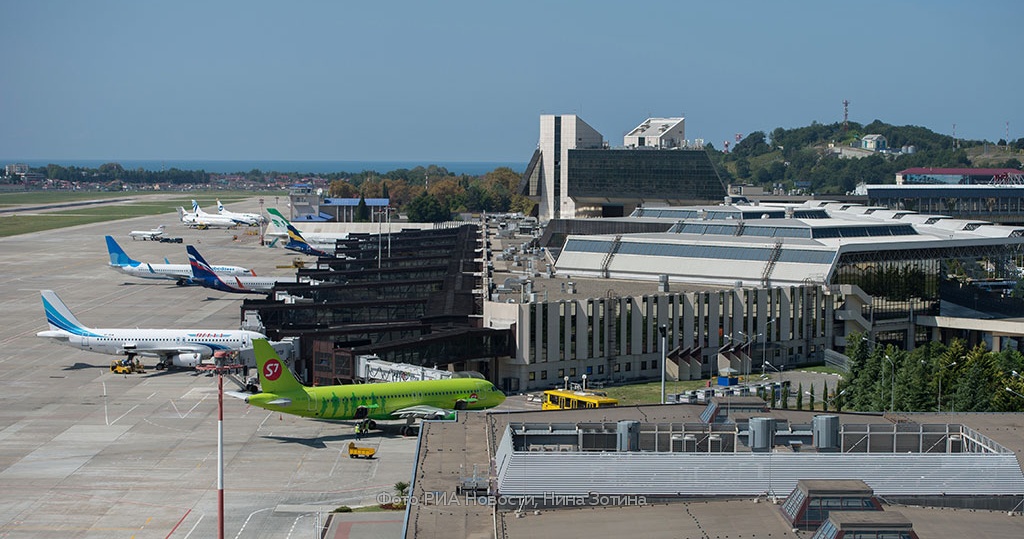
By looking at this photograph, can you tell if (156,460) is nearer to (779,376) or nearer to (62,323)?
(62,323)

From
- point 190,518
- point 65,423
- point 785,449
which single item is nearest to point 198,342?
point 65,423

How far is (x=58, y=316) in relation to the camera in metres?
109

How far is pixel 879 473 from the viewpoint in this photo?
135 ft

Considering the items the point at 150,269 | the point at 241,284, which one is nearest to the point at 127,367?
the point at 241,284

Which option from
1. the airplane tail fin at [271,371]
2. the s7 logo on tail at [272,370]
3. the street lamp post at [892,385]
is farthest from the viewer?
the street lamp post at [892,385]

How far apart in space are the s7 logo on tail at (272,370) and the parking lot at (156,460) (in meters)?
4.49

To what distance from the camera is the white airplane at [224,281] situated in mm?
158000

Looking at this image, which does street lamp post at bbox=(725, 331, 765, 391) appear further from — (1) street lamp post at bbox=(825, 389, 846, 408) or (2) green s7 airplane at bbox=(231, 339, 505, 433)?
(2) green s7 airplane at bbox=(231, 339, 505, 433)

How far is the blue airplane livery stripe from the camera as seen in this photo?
109125 mm

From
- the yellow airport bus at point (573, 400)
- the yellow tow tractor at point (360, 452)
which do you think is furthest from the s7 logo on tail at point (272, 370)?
the yellow airport bus at point (573, 400)

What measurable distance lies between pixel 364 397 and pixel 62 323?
3935 centimetres

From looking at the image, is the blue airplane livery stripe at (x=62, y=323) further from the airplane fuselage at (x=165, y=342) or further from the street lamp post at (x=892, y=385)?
the street lamp post at (x=892, y=385)

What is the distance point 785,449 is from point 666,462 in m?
6.42

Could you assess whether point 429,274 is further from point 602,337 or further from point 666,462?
point 666,462
